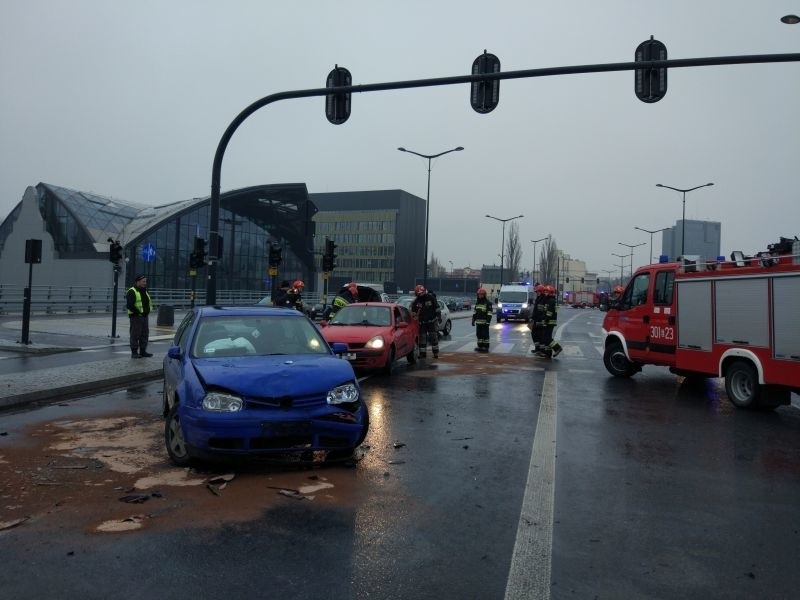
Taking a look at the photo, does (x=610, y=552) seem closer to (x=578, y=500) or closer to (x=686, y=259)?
(x=578, y=500)

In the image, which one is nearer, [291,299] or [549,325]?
[549,325]

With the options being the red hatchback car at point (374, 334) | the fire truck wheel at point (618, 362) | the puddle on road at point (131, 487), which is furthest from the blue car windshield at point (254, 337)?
the fire truck wheel at point (618, 362)

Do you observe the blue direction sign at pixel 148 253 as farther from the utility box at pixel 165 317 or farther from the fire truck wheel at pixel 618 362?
the fire truck wheel at pixel 618 362

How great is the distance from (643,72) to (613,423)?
652cm

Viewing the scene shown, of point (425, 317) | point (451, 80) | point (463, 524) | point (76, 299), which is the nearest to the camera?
point (463, 524)

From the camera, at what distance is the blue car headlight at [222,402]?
5426 mm

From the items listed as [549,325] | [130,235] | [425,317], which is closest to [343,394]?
[425,317]

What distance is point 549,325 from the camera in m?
16.8

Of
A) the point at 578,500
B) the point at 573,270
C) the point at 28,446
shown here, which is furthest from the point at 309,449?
the point at 573,270

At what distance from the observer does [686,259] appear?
1170 cm

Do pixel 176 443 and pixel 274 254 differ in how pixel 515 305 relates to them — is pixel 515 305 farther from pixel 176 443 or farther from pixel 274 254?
pixel 176 443

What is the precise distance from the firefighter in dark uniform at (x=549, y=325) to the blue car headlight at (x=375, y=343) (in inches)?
223

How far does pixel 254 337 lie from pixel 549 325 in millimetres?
11326

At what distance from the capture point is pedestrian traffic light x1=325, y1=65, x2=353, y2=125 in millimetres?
13031
